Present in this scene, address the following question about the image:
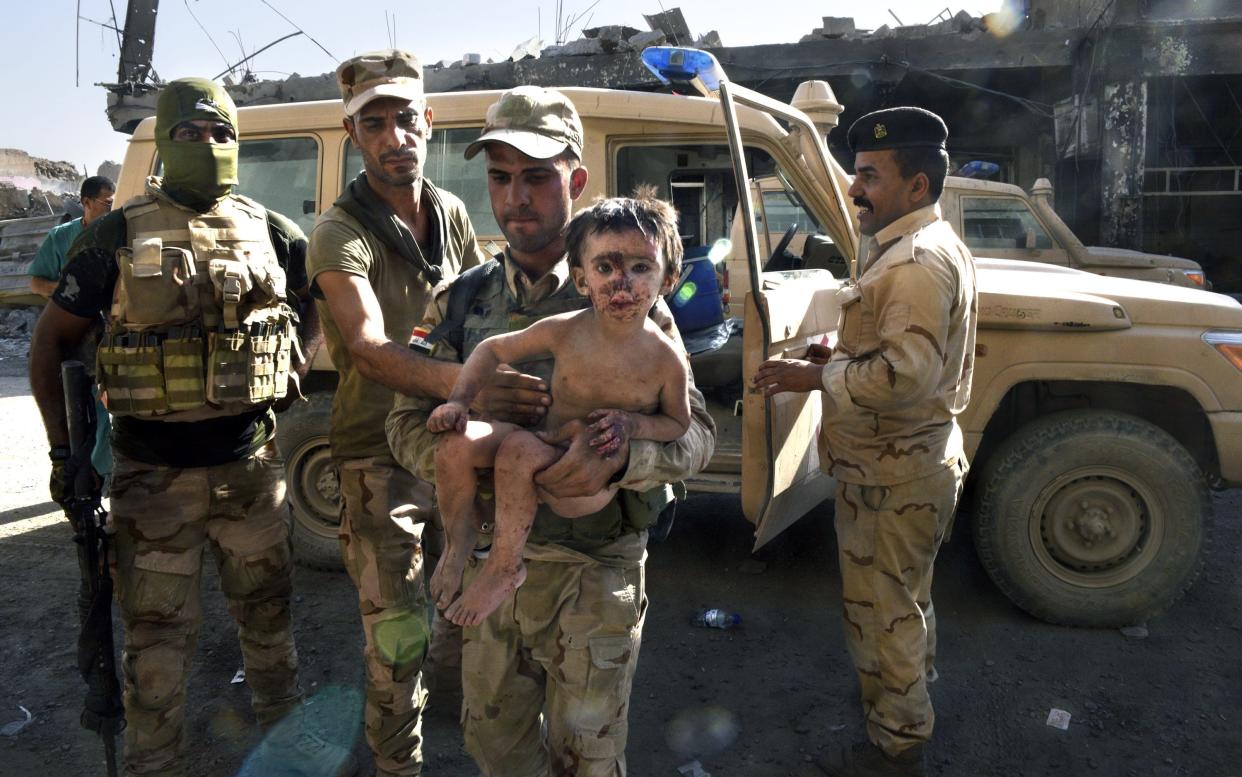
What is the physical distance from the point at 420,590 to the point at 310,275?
0.97 m

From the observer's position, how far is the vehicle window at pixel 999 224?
25.9 ft

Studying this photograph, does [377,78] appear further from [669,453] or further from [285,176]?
[285,176]

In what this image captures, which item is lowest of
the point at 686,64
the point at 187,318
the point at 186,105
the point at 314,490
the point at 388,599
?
the point at 314,490

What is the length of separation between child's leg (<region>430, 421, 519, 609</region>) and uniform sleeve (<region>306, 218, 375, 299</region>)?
745mm

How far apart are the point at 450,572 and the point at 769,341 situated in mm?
1483

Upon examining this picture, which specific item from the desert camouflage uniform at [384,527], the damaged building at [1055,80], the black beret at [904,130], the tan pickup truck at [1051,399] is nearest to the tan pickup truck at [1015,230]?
the damaged building at [1055,80]

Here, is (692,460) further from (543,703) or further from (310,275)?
(310,275)

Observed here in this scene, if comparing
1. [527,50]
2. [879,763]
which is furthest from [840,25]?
[879,763]

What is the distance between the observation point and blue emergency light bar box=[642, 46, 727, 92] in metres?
3.04

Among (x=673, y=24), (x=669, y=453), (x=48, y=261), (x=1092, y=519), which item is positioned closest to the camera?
(x=669, y=453)

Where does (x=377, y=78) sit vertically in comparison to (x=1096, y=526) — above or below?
above

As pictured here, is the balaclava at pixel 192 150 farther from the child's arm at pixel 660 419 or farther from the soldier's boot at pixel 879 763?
the soldier's boot at pixel 879 763

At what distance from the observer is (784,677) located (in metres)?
3.34

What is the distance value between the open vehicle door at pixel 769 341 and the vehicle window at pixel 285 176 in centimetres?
198
